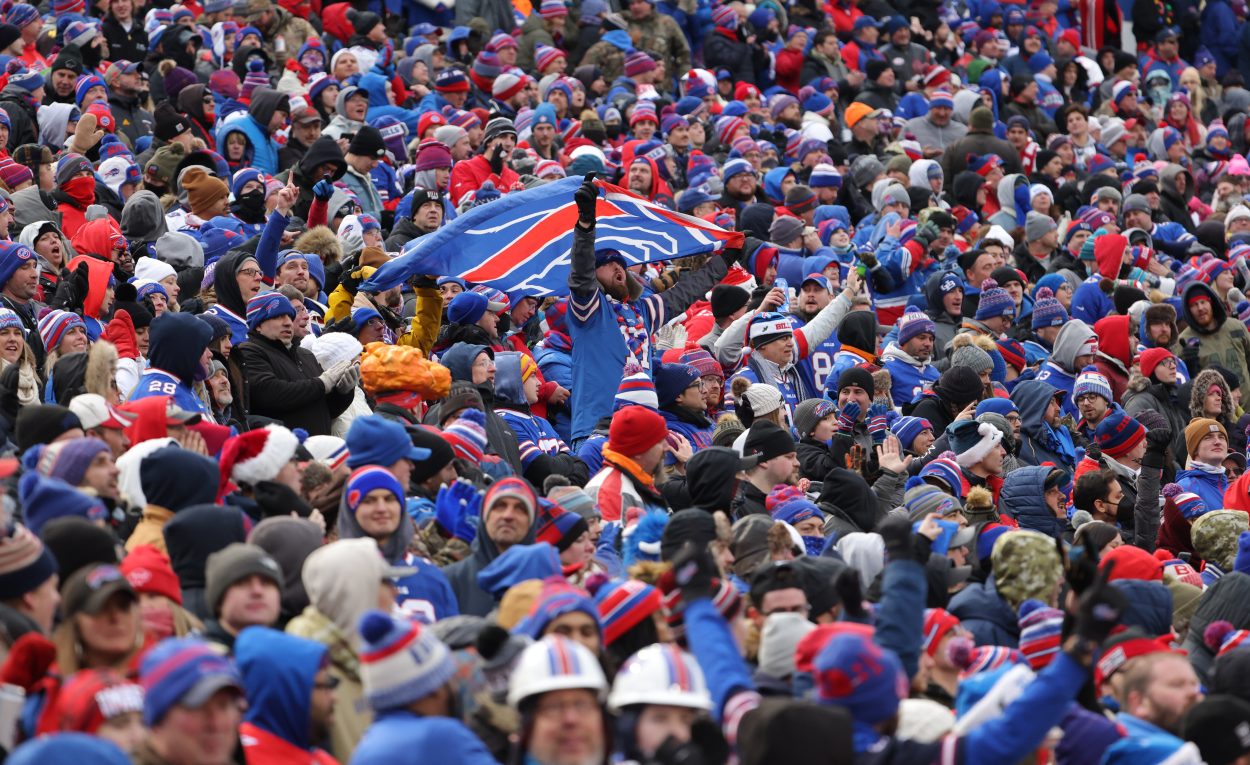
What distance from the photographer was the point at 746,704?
5.50 meters

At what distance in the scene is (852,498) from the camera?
930 centimetres

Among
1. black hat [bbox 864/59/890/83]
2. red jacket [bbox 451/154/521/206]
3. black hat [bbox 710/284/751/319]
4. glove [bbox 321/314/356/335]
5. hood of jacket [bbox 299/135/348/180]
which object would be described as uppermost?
glove [bbox 321/314/356/335]

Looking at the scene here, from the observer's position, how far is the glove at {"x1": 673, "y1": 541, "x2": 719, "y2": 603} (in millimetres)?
5914

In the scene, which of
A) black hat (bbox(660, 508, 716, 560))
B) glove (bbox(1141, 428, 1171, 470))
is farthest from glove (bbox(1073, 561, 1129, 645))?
glove (bbox(1141, 428, 1171, 470))

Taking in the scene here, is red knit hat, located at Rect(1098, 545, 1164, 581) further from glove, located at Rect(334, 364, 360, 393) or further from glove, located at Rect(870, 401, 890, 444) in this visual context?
glove, located at Rect(334, 364, 360, 393)

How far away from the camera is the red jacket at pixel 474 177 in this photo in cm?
1489

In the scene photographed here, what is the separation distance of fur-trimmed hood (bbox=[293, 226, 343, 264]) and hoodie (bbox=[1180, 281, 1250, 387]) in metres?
6.49

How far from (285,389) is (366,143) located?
540 cm

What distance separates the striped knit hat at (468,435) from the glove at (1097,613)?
390cm

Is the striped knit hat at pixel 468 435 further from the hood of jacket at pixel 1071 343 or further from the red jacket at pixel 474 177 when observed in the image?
the red jacket at pixel 474 177

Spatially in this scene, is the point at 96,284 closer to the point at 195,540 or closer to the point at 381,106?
the point at 195,540

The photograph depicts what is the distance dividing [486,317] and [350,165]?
390 cm

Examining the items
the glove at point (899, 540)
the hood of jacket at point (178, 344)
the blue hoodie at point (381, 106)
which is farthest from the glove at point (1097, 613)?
the blue hoodie at point (381, 106)

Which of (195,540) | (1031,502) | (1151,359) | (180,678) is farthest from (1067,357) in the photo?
(180,678)
